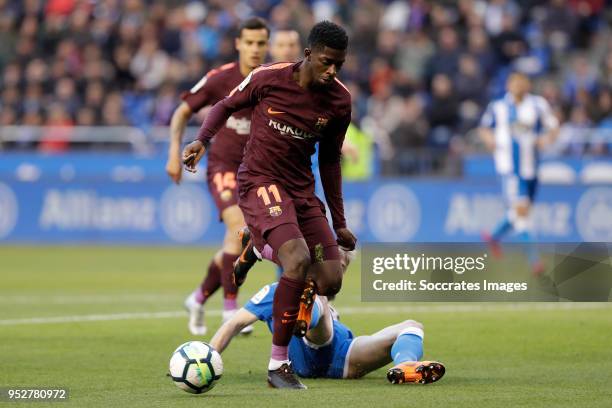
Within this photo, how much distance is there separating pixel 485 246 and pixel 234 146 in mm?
8495

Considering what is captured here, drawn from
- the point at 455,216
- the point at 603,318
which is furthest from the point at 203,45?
the point at 603,318

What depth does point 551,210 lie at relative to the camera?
21.4m

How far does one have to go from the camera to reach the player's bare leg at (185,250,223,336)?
11.2 metres

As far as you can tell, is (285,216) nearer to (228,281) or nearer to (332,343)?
(332,343)

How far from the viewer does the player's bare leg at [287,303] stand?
7.78 meters

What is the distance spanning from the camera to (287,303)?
7.78 metres

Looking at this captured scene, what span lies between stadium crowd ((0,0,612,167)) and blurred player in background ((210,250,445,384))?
1417 cm

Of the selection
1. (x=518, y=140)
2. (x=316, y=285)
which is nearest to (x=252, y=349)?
(x=316, y=285)

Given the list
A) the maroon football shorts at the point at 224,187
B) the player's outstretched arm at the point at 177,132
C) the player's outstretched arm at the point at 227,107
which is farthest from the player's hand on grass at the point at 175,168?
the player's outstretched arm at the point at 227,107

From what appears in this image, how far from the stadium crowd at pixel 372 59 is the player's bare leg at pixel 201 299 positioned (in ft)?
36.8

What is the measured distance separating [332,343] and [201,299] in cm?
320

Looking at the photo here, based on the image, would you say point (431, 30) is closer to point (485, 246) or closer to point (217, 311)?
point (485, 246)

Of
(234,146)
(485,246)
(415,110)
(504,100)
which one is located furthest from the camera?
(415,110)

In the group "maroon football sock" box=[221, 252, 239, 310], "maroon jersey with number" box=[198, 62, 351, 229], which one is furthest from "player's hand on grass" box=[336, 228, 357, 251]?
"maroon football sock" box=[221, 252, 239, 310]
